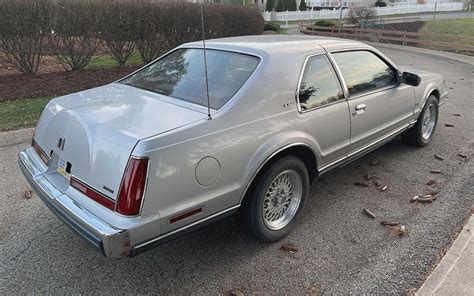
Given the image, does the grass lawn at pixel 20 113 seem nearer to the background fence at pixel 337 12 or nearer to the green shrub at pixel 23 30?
the green shrub at pixel 23 30

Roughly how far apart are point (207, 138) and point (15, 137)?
415 cm

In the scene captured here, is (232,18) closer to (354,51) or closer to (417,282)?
(354,51)

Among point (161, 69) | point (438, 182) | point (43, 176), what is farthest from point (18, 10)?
point (438, 182)

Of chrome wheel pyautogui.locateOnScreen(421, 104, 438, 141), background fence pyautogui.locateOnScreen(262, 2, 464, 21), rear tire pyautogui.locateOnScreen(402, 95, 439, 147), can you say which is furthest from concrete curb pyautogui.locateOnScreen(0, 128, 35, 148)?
background fence pyautogui.locateOnScreen(262, 2, 464, 21)

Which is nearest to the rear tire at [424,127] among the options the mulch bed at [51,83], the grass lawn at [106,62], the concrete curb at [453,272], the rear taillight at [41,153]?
the concrete curb at [453,272]

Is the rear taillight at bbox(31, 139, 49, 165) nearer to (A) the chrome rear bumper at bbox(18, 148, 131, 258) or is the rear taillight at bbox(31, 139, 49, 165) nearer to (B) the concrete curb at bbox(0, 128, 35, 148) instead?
(A) the chrome rear bumper at bbox(18, 148, 131, 258)

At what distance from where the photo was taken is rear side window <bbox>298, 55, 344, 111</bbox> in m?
3.35

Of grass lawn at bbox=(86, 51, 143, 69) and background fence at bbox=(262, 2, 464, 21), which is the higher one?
background fence at bbox=(262, 2, 464, 21)

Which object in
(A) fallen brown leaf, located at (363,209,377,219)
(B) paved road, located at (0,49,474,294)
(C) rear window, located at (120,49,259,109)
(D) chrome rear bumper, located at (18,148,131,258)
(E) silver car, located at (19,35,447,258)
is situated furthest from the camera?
(A) fallen brown leaf, located at (363,209,377,219)

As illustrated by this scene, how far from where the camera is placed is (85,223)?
2.38 metres

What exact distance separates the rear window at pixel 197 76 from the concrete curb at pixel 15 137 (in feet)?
8.39

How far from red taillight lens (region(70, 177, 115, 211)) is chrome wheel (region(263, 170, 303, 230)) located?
121 cm

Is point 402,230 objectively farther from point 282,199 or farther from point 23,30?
point 23,30

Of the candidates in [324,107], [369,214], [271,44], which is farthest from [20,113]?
[369,214]
